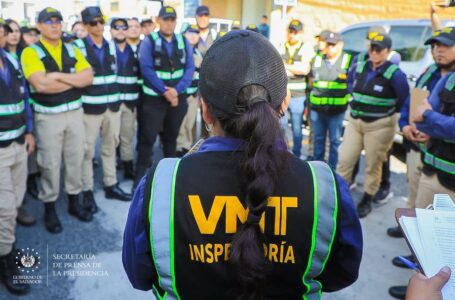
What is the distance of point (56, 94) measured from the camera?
377 cm

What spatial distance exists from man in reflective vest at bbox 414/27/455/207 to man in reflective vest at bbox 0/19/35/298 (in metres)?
3.25

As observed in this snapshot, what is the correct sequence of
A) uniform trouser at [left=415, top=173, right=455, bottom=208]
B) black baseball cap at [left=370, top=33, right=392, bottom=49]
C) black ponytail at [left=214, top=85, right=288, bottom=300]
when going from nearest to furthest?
black ponytail at [left=214, top=85, right=288, bottom=300] → uniform trouser at [left=415, top=173, right=455, bottom=208] → black baseball cap at [left=370, top=33, right=392, bottom=49]

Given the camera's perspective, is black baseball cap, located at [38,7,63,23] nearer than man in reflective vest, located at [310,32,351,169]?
Yes

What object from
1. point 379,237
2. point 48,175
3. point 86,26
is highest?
point 86,26

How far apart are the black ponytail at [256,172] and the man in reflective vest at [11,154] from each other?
103 inches

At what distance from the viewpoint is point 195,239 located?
115 cm

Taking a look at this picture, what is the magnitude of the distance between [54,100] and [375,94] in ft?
10.9

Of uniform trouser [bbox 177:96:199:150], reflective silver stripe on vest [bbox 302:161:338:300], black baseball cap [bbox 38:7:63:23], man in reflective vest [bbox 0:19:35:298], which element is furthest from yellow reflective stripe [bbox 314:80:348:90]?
reflective silver stripe on vest [bbox 302:161:338:300]

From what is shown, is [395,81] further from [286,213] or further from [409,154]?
[286,213]

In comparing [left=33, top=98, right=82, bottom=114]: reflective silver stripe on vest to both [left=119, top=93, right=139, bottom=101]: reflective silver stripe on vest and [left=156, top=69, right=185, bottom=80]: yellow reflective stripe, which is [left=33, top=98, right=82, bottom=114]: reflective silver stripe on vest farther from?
[left=156, top=69, right=185, bottom=80]: yellow reflective stripe

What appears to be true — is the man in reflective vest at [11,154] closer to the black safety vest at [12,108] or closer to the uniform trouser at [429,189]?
the black safety vest at [12,108]

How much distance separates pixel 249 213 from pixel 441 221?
0.70 metres

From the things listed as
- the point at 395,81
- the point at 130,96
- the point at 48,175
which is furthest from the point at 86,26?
the point at 395,81

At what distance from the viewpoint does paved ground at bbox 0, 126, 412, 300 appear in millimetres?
3088
